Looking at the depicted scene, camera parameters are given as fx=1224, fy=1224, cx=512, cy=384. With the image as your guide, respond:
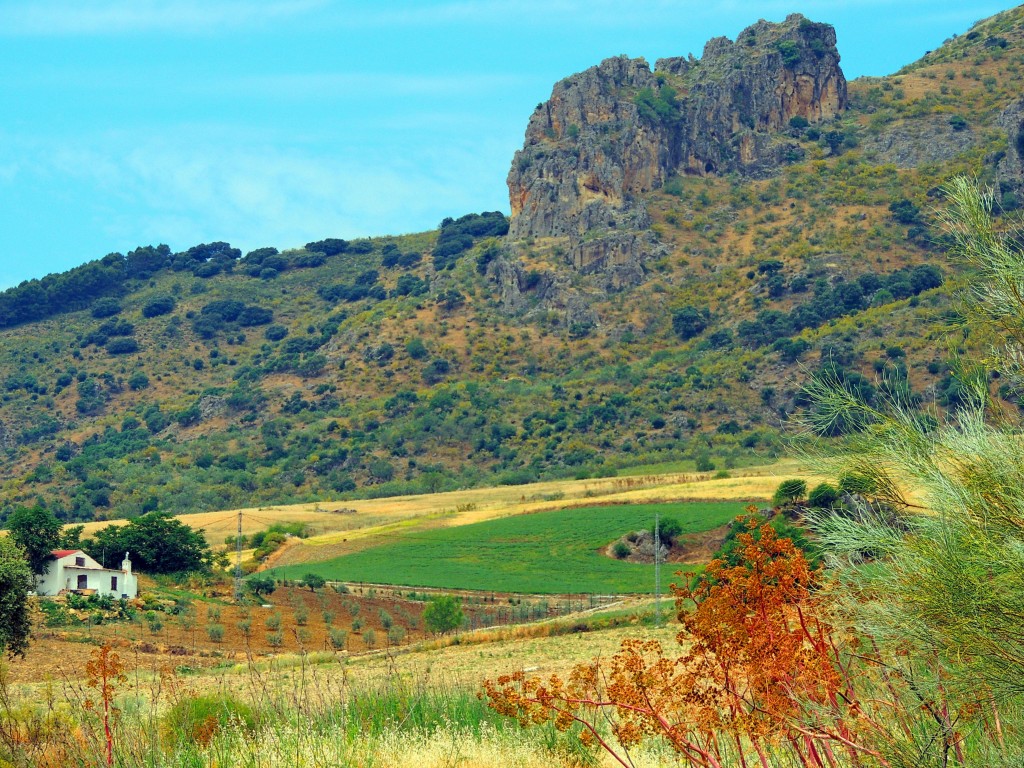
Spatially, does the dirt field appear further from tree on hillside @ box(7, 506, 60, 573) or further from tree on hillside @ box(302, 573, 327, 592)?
tree on hillside @ box(7, 506, 60, 573)

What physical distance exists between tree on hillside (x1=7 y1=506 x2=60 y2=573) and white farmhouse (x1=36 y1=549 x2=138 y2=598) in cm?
36

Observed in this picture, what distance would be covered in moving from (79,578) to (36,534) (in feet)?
8.55

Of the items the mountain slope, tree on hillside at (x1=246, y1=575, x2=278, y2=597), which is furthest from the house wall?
the mountain slope

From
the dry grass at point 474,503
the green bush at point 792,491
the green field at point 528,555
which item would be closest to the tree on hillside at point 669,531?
the green field at point 528,555

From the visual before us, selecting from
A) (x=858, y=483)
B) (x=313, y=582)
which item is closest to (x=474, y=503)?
(x=313, y=582)

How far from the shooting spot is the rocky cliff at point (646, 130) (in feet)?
428

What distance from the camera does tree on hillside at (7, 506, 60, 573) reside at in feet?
159

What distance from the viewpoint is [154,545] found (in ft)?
193

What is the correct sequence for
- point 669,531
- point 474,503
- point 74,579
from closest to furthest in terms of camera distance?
1. point 74,579
2. point 669,531
3. point 474,503

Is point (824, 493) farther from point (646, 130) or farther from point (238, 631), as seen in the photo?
point (646, 130)

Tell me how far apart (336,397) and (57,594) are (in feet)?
237

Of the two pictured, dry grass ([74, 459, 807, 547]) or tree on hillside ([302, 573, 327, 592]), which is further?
dry grass ([74, 459, 807, 547])

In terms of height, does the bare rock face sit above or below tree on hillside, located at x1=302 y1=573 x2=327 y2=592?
above

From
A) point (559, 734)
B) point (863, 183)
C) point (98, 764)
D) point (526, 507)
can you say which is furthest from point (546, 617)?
point (863, 183)
